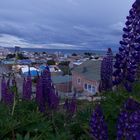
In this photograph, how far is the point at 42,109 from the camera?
15.2 ft

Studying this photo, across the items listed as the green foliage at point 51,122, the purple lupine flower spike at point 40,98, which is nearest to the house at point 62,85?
the purple lupine flower spike at point 40,98

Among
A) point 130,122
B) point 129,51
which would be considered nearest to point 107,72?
point 129,51

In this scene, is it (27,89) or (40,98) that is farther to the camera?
(27,89)

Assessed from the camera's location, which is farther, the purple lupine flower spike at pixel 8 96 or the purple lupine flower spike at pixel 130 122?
the purple lupine flower spike at pixel 8 96

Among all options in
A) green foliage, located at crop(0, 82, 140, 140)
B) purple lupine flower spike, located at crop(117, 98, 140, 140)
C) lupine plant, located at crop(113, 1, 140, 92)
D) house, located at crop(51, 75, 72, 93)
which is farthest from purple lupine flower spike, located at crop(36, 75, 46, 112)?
purple lupine flower spike, located at crop(117, 98, 140, 140)

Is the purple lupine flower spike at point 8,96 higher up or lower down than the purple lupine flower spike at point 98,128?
lower down

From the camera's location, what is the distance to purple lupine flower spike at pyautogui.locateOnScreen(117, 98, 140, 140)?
2209mm

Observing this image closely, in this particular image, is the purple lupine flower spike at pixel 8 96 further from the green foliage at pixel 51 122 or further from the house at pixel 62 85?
the house at pixel 62 85

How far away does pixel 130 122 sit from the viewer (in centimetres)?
222

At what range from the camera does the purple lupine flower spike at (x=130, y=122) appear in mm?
2209

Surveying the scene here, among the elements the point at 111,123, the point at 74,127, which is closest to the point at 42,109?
the point at 74,127

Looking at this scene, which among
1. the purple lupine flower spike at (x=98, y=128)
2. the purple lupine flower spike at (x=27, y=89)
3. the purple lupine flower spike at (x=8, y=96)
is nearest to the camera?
the purple lupine flower spike at (x=98, y=128)

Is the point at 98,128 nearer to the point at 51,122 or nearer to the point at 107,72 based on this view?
the point at 51,122

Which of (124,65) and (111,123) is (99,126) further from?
(124,65)
